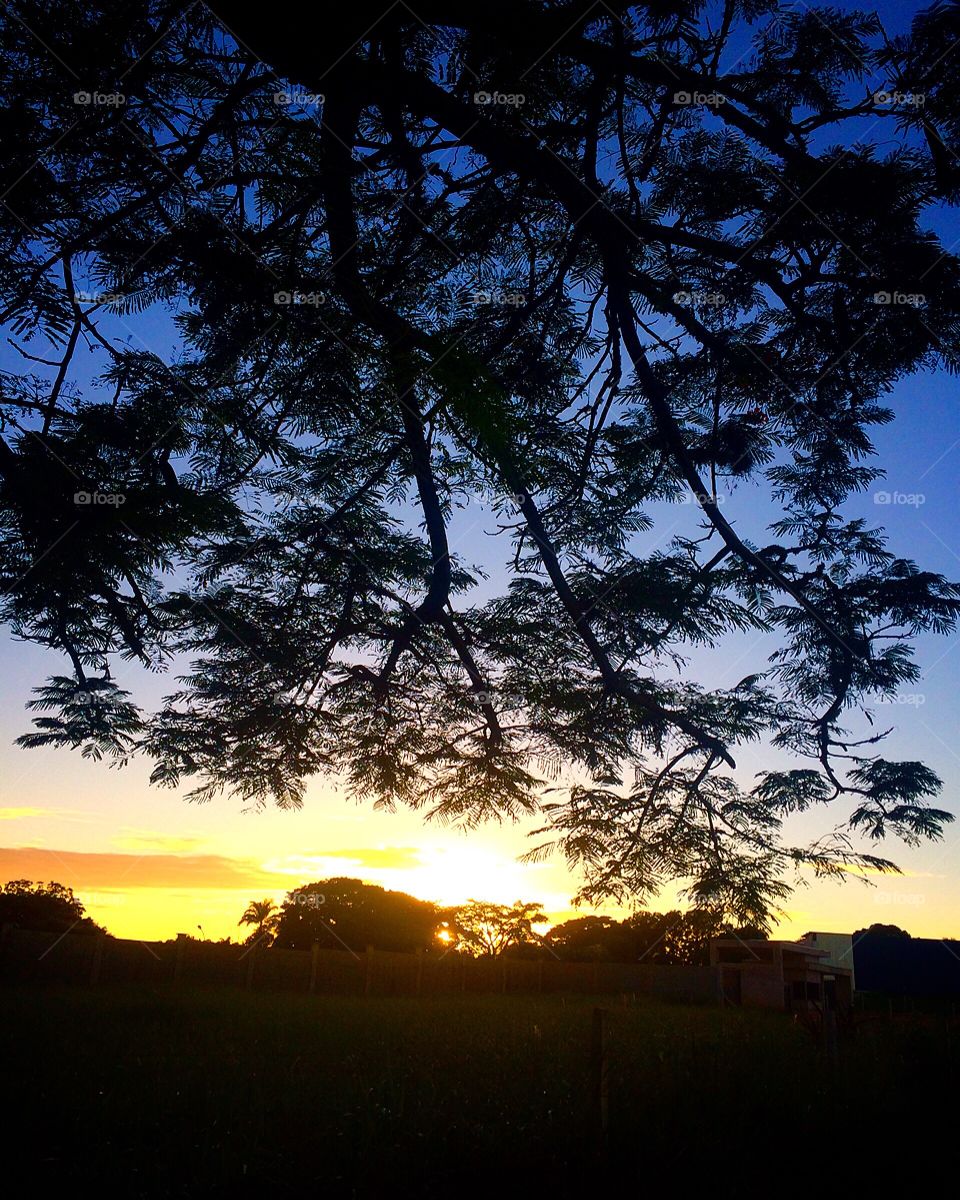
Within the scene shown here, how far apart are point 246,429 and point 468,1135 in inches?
172

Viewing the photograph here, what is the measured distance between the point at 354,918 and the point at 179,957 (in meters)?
15.2

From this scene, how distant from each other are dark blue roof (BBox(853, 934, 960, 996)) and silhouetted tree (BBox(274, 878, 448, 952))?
69.3ft

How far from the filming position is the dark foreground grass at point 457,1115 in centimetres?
423

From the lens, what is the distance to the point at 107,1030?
10.1 m

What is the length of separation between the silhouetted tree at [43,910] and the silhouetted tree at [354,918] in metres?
10.7

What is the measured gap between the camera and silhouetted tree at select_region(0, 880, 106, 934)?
23328 millimetres

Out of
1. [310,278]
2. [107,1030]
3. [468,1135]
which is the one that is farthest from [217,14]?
[107,1030]

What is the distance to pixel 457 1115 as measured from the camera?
5.48m
